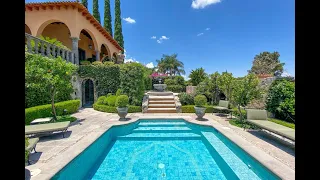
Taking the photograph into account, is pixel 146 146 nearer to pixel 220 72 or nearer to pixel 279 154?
pixel 279 154

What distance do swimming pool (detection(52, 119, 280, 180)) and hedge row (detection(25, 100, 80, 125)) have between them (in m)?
4.38

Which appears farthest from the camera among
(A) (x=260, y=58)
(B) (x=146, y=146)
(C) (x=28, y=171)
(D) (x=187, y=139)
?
(A) (x=260, y=58)

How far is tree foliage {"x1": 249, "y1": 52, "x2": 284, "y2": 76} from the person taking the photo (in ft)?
123

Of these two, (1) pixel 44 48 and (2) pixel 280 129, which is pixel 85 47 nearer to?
(1) pixel 44 48

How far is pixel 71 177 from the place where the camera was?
462 cm

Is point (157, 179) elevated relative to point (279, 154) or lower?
lower

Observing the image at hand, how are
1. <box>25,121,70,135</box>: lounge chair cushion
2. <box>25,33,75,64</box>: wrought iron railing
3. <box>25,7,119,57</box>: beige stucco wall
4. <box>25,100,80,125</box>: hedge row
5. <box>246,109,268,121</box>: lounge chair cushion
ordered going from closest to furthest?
1. <box>25,121,70,135</box>: lounge chair cushion
2. <box>246,109,268,121</box>: lounge chair cushion
3. <box>25,100,80,125</box>: hedge row
4. <box>25,33,75,64</box>: wrought iron railing
5. <box>25,7,119,57</box>: beige stucco wall

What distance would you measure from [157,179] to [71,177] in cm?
251

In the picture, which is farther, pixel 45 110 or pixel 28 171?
pixel 45 110

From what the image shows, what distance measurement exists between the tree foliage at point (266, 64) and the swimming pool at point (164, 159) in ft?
125

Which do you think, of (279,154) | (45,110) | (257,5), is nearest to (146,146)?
(279,154)

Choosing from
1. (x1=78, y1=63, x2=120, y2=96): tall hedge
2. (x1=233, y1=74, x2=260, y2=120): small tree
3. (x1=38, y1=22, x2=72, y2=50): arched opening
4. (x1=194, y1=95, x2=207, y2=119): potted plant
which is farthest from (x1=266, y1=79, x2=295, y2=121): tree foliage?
(x1=38, y1=22, x2=72, y2=50): arched opening

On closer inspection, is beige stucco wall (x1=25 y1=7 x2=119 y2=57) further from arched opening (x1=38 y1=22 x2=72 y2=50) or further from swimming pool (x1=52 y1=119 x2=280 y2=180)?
swimming pool (x1=52 y1=119 x2=280 y2=180)

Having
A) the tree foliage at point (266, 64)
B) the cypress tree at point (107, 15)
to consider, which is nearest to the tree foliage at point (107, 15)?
the cypress tree at point (107, 15)
